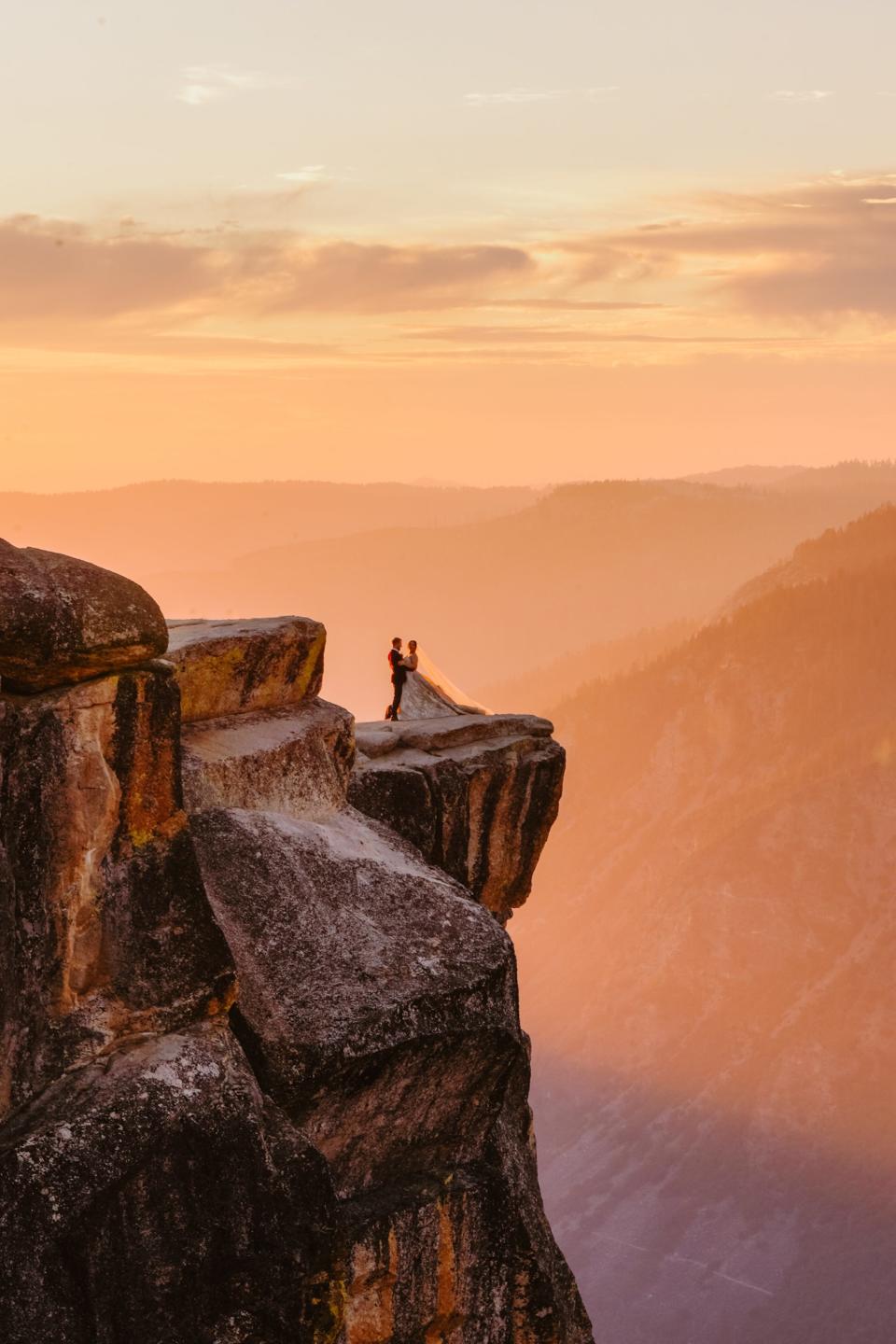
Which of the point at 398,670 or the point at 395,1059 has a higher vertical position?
the point at 398,670

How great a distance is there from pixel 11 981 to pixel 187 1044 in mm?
2307

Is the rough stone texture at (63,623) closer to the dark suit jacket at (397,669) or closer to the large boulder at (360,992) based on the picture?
the large boulder at (360,992)

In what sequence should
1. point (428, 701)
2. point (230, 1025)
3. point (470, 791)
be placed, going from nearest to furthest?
1. point (230, 1025)
2. point (470, 791)
3. point (428, 701)

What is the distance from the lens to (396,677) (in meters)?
39.8

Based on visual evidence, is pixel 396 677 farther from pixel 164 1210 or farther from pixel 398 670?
pixel 164 1210

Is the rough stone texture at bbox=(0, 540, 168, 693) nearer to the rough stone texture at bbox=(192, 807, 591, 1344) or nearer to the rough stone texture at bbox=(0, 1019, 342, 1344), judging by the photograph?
the rough stone texture at bbox=(192, 807, 591, 1344)

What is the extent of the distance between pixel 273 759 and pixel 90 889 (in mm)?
7023

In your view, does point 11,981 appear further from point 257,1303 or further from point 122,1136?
point 257,1303

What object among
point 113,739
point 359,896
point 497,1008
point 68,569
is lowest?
point 497,1008

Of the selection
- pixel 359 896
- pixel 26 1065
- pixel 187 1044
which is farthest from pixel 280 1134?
pixel 359 896

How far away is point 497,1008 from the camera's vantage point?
2653 cm

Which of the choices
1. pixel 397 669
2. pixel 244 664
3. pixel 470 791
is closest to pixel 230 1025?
pixel 244 664

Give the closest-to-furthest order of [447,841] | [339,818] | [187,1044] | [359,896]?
[187,1044]
[359,896]
[339,818]
[447,841]

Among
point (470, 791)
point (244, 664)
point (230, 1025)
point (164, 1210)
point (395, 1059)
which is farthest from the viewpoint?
point (470, 791)
